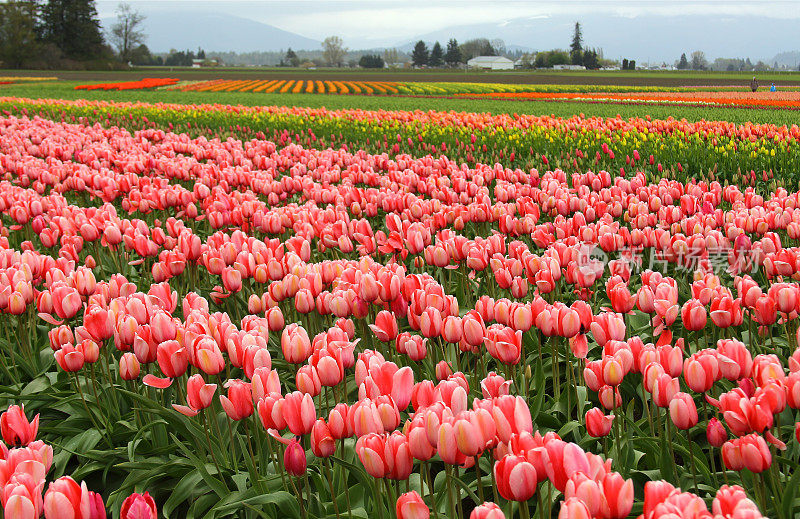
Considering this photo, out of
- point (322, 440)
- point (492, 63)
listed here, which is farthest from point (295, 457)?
point (492, 63)

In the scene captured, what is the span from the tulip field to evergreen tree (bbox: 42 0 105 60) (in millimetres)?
103845

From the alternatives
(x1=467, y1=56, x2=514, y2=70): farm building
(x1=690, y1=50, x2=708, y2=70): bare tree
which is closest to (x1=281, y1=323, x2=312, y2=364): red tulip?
(x1=467, y1=56, x2=514, y2=70): farm building

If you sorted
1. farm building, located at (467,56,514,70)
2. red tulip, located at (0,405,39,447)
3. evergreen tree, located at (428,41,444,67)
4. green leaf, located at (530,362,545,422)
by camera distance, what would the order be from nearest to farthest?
red tulip, located at (0,405,39,447), green leaf, located at (530,362,545,422), evergreen tree, located at (428,41,444,67), farm building, located at (467,56,514,70)

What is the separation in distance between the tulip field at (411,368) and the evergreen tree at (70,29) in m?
104

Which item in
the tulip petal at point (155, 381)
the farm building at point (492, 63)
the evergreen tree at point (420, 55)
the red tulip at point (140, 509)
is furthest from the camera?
the farm building at point (492, 63)

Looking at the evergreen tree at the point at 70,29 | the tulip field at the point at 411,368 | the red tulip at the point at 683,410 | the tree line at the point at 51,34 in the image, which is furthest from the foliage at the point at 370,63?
the red tulip at the point at 683,410

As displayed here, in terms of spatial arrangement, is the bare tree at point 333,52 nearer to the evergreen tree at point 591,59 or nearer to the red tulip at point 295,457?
the evergreen tree at point 591,59

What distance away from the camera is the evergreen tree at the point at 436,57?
14025 centimetres

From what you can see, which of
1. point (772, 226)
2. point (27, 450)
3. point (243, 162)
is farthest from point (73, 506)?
point (243, 162)

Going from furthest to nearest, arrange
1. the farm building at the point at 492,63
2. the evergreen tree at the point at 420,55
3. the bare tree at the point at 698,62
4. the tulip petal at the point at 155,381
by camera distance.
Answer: the bare tree at the point at 698,62 < the farm building at the point at 492,63 < the evergreen tree at the point at 420,55 < the tulip petal at the point at 155,381

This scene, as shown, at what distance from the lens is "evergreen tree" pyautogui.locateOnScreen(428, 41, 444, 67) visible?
460 feet

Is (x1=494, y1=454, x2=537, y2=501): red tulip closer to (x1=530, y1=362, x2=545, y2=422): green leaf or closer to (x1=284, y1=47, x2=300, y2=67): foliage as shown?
(x1=530, y1=362, x2=545, y2=422): green leaf

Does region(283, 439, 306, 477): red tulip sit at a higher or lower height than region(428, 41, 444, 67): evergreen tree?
lower

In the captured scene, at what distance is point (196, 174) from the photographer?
27.3 feet
